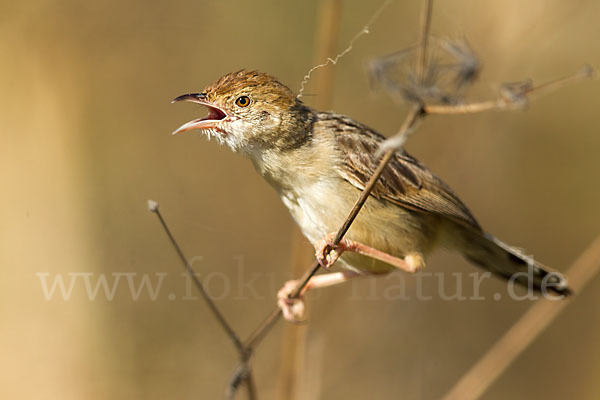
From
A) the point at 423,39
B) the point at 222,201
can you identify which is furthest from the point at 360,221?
the point at 222,201

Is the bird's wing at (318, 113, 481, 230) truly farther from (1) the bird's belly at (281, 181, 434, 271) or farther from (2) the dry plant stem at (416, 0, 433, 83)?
(2) the dry plant stem at (416, 0, 433, 83)

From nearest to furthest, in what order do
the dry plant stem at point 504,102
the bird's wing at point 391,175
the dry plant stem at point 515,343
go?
the dry plant stem at point 504,102
the dry plant stem at point 515,343
the bird's wing at point 391,175

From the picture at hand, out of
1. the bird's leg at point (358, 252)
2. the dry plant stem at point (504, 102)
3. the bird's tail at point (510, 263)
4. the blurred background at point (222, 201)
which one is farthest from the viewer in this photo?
the blurred background at point (222, 201)

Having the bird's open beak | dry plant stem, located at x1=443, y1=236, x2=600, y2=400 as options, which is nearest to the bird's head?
the bird's open beak

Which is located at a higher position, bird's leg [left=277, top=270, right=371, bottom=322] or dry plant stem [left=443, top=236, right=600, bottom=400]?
dry plant stem [left=443, top=236, right=600, bottom=400]

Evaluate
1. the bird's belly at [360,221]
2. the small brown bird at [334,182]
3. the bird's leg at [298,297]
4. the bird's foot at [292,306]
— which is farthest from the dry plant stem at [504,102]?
the bird's foot at [292,306]

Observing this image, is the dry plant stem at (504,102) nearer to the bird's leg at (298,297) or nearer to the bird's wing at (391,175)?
the bird's wing at (391,175)

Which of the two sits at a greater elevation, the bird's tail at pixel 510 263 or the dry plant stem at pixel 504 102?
the dry plant stem at pixel 504 102
